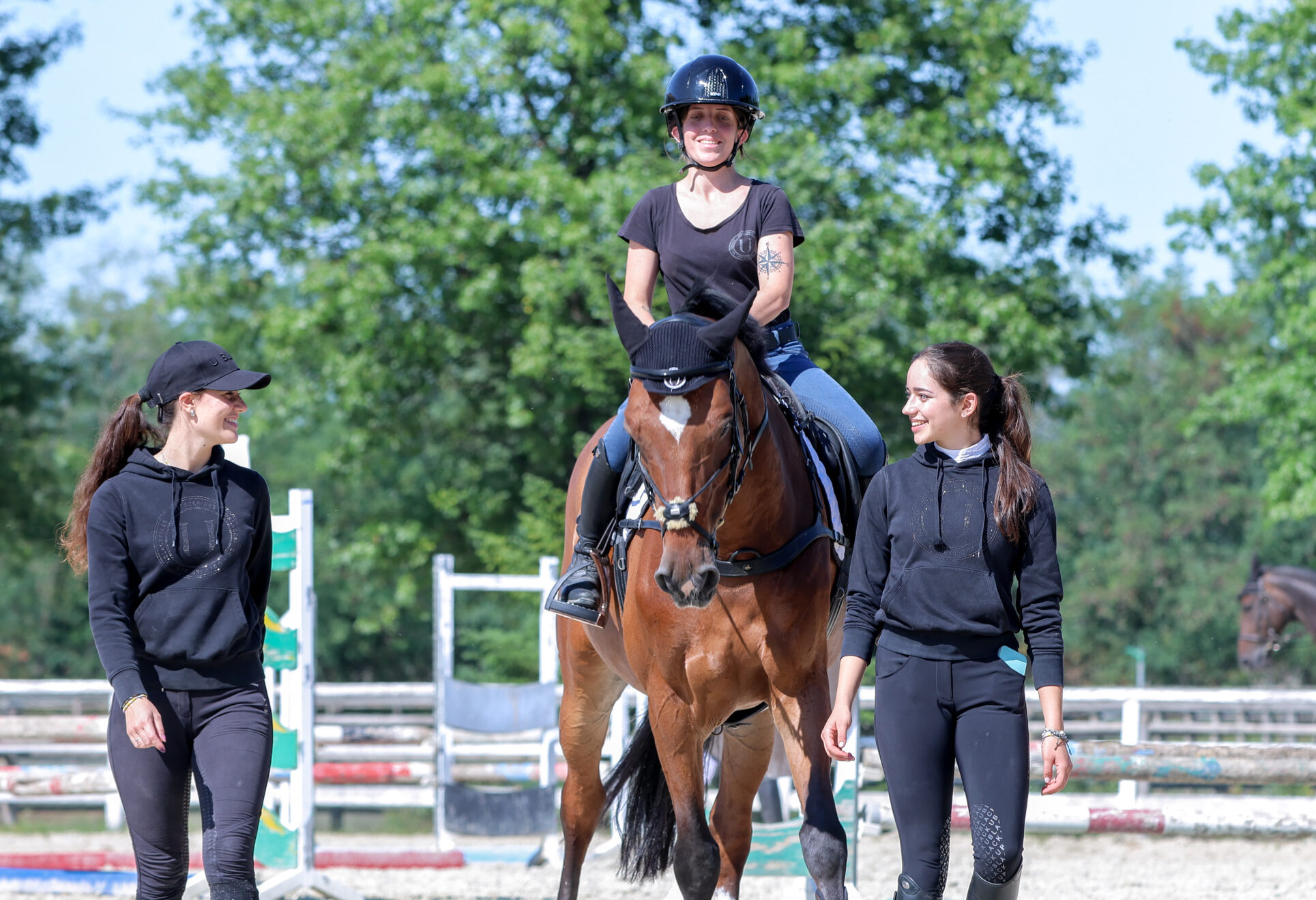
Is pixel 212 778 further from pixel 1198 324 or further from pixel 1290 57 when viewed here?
pixel 1198 324

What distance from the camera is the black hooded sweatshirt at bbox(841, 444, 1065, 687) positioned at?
11.6 feet

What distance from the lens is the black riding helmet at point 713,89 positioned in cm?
485

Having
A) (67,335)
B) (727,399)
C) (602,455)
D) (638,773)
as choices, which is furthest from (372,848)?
(67,335)

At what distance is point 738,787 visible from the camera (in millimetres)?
4863

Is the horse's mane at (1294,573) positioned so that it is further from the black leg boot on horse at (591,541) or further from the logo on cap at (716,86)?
the logo on cap at (716,86)

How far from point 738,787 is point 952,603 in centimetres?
164

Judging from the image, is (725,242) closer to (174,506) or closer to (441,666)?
(174,506)

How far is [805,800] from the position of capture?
14.0 feet

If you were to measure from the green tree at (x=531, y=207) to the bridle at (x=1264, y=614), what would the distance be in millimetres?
3915

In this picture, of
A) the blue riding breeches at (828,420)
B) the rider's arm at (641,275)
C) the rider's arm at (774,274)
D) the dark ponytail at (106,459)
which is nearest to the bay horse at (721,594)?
the rider's arm at (774,274)

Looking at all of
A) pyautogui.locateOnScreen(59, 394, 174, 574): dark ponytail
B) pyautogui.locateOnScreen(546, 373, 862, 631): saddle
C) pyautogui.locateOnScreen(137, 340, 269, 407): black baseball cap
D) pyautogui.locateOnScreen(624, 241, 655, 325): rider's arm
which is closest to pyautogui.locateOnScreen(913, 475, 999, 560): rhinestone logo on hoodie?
pyautogui.locateOnScreen(546, 373, 862, 631): saddle

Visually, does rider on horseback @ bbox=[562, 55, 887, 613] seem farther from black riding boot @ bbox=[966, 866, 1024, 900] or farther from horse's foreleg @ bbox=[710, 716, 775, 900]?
black riding boot @ bbox=[966, 866, 1024, 900]

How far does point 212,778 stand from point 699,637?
1.58 metres

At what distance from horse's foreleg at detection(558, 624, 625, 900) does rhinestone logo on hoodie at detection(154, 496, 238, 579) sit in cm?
202
